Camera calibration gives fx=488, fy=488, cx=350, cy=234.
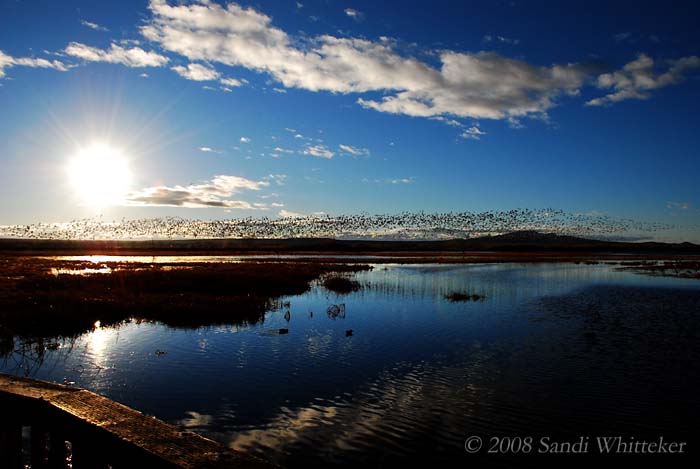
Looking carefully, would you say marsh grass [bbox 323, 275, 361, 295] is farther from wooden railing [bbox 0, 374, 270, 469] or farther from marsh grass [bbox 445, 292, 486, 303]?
wooden railing [bbox 0, 374, 270, 469]

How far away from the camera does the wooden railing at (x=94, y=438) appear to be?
3.72 metres

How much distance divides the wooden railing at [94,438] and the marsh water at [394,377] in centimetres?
597

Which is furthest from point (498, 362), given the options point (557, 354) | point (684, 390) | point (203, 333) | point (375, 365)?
point (203, 333)

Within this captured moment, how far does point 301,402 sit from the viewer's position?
12.7 meters

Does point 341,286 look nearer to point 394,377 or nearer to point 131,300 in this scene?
point 131,300

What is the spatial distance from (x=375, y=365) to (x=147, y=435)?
43.0 feet

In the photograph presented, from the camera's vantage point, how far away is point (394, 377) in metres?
15.1

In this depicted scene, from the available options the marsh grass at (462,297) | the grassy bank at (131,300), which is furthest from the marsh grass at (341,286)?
the marsh grass at (462,297)

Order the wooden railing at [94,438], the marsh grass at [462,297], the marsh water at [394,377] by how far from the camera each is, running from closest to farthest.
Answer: the wooden railing at [94,438] → the marsh water at [394,377] → the marsh grass at [462,297]

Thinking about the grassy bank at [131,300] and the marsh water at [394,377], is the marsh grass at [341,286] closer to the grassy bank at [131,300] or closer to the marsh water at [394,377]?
the grassy bank at [131,300]

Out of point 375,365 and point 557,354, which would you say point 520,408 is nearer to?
point 375,365

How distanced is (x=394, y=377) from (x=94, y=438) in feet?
Result: 39.0

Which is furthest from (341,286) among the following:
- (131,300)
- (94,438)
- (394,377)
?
(94,438)

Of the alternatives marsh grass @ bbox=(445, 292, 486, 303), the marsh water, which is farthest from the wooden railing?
marsh grass @ bbox=(445, 292, 486, 303)
